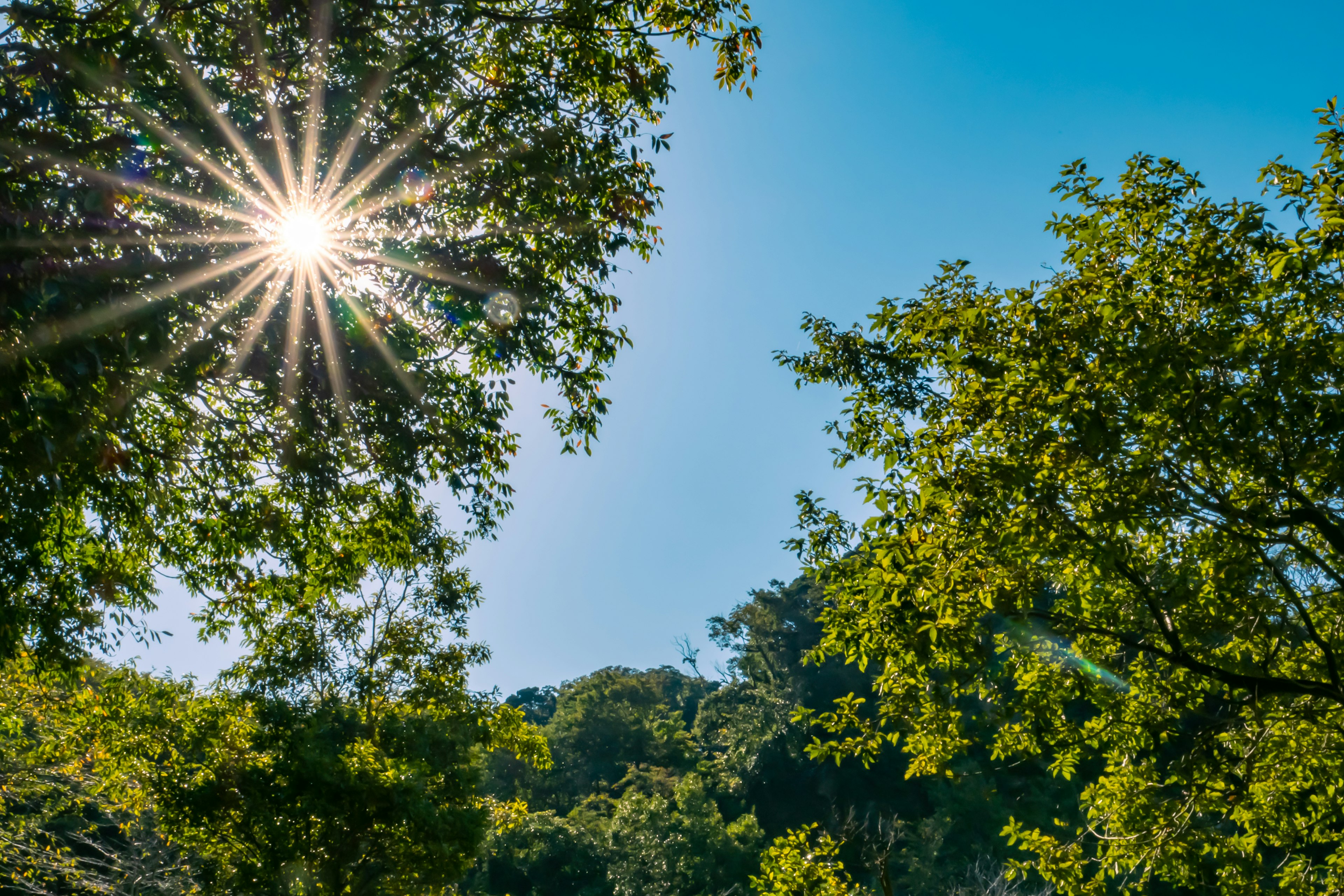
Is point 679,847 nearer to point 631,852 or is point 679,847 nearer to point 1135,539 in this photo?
point 631,852

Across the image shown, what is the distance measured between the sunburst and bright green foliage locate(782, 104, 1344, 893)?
143 inches

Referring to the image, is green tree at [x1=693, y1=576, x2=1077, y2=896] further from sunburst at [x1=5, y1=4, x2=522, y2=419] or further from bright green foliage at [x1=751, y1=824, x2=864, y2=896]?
sunburst at [x1=5, y1=4, x2=522, y2=419]

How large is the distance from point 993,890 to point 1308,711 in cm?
1720

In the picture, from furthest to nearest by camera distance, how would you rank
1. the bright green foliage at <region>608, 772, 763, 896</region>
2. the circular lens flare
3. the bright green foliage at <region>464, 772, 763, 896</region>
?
1. the bright green foliage at <region>464, 772, 763, 896</region>
2. the bright green foliage at <region>608, 772, 763, 896</region>
3. the circular lens flare

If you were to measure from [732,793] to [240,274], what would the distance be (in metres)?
35.1

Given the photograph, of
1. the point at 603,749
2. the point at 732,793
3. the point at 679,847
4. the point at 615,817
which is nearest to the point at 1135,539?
the point at 679,847

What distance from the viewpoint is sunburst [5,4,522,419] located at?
14.2ft

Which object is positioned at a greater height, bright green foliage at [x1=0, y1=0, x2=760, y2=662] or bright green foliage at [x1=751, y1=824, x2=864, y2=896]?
bright green foliage at [x1=0, y1=0, x2=760, y2=662]

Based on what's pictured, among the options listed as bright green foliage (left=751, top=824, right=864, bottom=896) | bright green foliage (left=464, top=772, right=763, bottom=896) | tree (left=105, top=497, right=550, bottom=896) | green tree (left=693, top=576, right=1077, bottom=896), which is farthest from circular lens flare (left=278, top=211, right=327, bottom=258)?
bright green foliage (left=464, top=772, right=763, bottom=896)

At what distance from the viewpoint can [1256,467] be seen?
4199mm

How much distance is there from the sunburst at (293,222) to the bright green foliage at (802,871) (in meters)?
7.24

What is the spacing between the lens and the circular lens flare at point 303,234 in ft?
16.7

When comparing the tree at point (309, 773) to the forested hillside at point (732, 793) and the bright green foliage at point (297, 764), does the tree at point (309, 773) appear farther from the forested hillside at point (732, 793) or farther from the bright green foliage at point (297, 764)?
the forested hillside at point (732, 793)

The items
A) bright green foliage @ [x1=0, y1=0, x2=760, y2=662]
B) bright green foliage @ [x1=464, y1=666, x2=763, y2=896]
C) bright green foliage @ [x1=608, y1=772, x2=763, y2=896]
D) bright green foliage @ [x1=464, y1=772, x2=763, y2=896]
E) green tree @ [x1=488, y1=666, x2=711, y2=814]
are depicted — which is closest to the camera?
bright green foliage @ [x1=0, y1=0, x2=760, y2=662]
